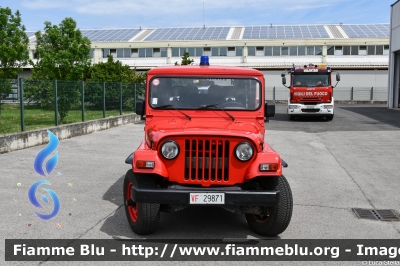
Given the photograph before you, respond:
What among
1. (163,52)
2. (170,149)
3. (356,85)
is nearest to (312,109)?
(170,149)

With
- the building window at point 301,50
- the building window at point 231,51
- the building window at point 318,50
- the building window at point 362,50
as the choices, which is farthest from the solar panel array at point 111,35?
the building window at point 362,50

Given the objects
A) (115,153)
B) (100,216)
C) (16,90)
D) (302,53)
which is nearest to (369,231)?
(100,216)

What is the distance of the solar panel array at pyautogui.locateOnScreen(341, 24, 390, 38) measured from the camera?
164 ft

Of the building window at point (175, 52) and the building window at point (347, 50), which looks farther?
the building window at point (175, 52)

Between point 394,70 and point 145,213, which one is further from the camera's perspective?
point 394,70

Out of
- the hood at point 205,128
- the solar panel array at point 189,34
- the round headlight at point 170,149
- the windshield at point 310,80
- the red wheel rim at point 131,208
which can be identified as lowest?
the red wheel rim at point 131,208

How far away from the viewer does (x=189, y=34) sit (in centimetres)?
5319

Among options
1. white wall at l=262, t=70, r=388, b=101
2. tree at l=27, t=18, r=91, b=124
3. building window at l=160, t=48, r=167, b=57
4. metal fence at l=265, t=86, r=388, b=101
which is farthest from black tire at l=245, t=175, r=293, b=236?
building window at l=160, t=48, r=167, b=57

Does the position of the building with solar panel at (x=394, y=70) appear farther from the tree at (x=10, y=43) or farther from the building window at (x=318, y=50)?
the tree at (x=10, y=43)

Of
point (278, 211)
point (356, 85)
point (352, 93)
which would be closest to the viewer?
point (278, 211)

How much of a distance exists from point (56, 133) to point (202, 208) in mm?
8685

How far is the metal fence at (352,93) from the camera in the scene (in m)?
46.9

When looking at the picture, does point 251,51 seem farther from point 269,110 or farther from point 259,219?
point 259,219

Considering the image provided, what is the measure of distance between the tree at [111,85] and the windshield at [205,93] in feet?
37.4
